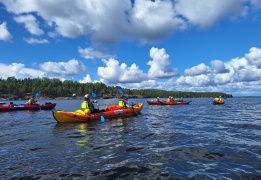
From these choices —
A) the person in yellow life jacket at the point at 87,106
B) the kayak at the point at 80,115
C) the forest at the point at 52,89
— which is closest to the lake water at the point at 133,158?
the kayak at the point at 80,115

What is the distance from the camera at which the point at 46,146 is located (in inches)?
281

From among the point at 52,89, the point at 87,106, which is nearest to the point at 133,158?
the point at 87,106

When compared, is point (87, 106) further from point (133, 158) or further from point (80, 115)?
point (133, 158)

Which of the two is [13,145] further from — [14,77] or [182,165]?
[14,77]

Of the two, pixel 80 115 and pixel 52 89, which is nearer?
pixel 80 115

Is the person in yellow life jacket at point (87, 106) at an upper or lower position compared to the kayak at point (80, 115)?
upper

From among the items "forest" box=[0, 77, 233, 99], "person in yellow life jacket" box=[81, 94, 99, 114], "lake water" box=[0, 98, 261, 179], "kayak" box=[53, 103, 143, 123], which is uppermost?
"forest" box=[0, 77, 233, 99]

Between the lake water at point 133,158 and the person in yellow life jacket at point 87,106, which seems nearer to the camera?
the lake water at point 133,158

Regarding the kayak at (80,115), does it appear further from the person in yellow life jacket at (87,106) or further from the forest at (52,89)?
the forest at (52,89)

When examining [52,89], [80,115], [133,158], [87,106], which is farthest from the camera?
[52,89]

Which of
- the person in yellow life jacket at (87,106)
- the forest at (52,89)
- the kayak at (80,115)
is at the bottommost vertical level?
the kayak at (80,115)

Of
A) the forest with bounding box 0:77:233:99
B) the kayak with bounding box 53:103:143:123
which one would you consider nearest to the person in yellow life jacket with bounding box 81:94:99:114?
the kayak with bounding box 53:103:143:123

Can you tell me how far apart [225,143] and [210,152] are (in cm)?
168

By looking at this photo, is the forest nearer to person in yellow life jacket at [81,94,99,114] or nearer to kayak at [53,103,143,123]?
kayak at [53,103,143,123]
